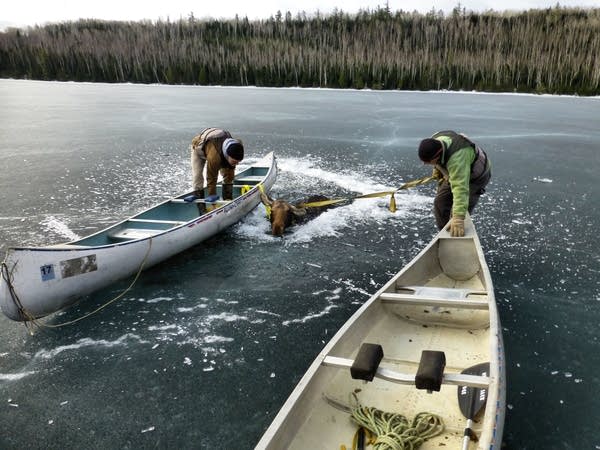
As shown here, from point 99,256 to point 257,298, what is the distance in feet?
6.83

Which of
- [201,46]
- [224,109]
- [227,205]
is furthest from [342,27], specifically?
[227,205]

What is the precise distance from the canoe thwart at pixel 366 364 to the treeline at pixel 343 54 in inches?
1587

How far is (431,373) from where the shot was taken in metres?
2.95

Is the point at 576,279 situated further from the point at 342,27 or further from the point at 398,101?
the point at 342,27

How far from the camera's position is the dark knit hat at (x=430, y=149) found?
16.8ft

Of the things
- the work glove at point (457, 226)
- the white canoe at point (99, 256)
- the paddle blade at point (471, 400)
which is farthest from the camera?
the work glove at point (457, 226)

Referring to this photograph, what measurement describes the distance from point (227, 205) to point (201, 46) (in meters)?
53.2

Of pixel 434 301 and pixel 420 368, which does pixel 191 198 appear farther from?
pixel 420 368

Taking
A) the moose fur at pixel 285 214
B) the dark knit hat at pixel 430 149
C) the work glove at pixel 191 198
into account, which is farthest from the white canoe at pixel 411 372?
the work glove at pixel 191 198

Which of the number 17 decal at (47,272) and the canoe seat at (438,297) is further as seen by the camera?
the number 17 decal at (47,272)

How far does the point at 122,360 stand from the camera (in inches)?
183

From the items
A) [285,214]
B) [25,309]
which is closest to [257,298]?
[285,214]

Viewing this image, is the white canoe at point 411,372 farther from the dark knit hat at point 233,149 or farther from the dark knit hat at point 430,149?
the dark knit hat at point 233,149

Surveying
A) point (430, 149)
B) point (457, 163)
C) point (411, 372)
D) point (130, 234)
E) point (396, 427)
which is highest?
point (430, 149)
